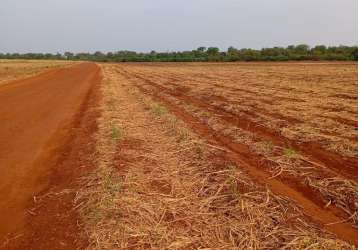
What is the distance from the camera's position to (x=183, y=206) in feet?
18.0

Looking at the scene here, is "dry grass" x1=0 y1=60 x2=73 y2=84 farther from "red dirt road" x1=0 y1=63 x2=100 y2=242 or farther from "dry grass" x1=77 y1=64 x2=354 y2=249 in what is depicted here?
"dry grass" x1=77 y1=64 x2=354 y2=249

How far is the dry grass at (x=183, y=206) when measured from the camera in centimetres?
452

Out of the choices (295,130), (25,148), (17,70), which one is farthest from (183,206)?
(17,70)

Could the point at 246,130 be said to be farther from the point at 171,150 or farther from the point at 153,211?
the point at 153,211

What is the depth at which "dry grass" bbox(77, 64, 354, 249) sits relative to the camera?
452 centimetres

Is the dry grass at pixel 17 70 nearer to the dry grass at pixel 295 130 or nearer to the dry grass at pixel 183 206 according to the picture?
the dry grass at pixel 295 130

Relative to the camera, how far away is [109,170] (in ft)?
23.1

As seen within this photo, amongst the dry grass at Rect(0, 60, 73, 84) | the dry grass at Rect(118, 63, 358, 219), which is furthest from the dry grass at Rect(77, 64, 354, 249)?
the dry grass at Rect(0, 60, 73, 84)

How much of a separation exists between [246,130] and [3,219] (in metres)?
6.14

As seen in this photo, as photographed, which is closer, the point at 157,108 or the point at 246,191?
the point at 246,191

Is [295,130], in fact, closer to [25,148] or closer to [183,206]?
[183,206]

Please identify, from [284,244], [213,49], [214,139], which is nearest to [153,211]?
[284,244]

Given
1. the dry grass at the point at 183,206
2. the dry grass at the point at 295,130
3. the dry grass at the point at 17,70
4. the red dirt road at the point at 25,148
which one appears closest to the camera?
the dry grass at the point at 183,206

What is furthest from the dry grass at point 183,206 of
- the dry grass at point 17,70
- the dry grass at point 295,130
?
the dry grass at point 17,70
